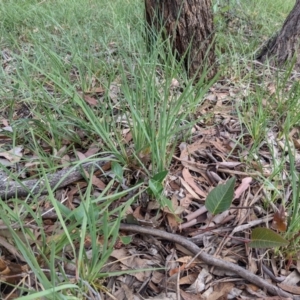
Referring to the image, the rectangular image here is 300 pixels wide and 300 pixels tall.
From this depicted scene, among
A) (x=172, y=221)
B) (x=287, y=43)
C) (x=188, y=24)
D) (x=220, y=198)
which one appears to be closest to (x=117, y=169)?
(x=172, y=221)

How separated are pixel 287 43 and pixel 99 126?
142 cm

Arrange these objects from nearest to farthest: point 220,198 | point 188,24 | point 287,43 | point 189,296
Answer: point 189,296 < point 220,198 < point 188,24 < point 287,43

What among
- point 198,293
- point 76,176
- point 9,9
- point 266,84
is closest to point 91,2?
point 9,9

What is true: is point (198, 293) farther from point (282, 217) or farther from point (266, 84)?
point (266, 84)

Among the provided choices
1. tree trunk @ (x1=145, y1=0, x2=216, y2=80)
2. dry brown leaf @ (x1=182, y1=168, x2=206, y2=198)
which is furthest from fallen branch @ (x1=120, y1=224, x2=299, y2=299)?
tree trunk @ (x1=145, y1=0, x2=216, y2=80)

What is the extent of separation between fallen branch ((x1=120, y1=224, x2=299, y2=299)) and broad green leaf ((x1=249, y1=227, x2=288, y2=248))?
0.09 metres

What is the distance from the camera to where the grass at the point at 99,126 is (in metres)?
0.92

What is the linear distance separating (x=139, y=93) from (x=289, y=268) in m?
0.89

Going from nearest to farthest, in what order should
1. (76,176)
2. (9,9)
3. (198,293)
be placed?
(198,293) → (76,176) → (9,9)

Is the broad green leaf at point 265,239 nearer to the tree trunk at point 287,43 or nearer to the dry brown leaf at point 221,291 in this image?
the dry brown leaf at point 221,291

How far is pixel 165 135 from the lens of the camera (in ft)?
3.99

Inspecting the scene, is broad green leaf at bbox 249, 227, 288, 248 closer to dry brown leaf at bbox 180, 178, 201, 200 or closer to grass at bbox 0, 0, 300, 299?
grass at bbox 0, 0, 300, 299

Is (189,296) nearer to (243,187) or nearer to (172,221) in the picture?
(172,221)

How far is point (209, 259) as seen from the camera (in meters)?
1.04
